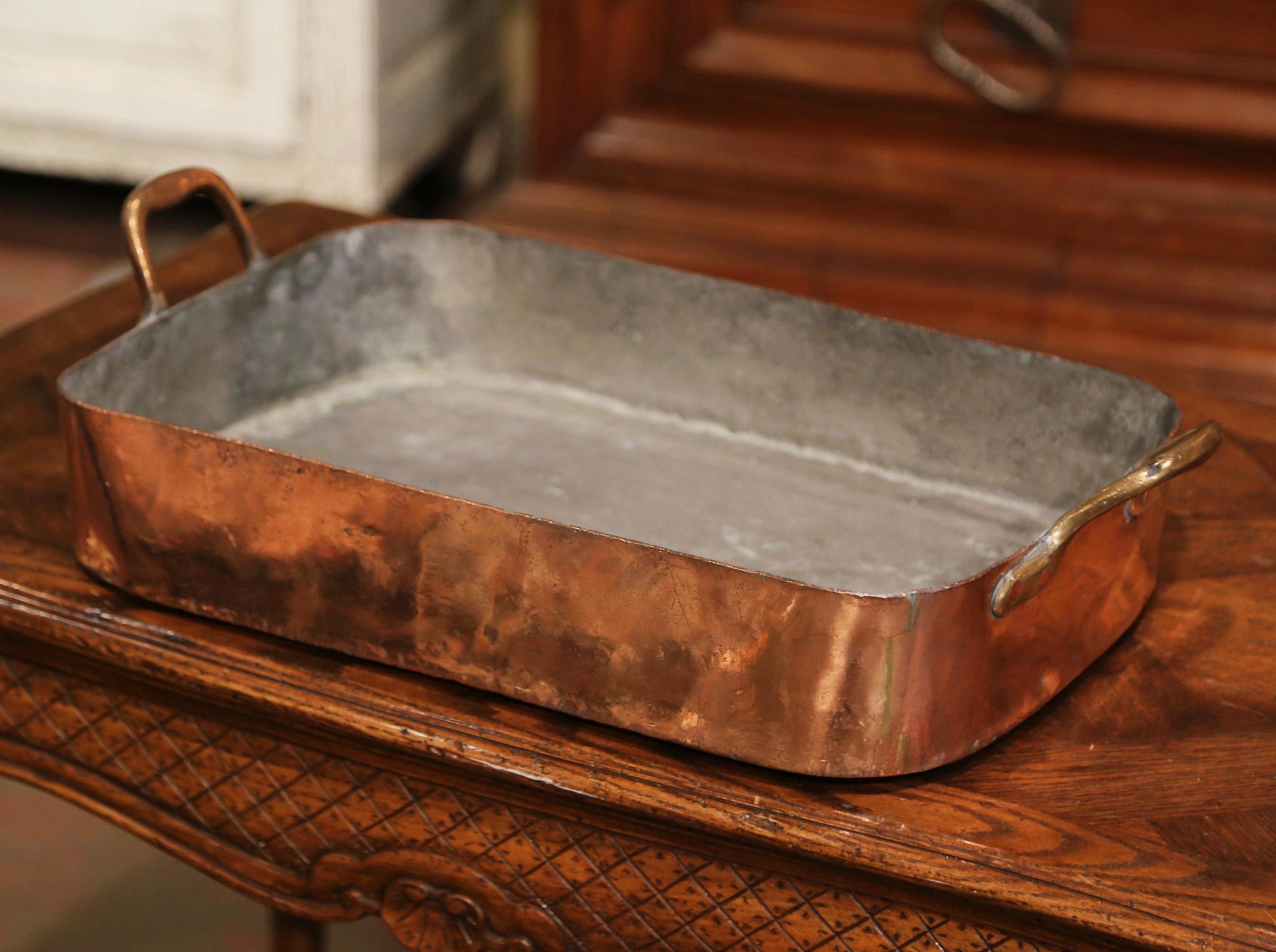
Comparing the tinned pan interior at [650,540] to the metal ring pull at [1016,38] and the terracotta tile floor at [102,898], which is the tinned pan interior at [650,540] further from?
the metal ring pull at [1016,38]

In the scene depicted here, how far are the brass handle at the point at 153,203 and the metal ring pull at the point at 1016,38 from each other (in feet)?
4.02

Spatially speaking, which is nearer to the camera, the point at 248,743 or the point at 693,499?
the point at 248,743

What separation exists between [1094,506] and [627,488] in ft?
0.99

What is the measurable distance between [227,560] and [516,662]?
0.14 meters

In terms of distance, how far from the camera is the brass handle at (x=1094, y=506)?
Answer: 566 mm

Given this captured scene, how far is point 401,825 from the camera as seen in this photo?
0.67m

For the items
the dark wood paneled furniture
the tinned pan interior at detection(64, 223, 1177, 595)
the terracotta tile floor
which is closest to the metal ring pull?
the dark wood paneled furniture

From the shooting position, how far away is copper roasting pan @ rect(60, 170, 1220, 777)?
0.57 meters

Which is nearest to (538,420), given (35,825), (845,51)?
(35,825)

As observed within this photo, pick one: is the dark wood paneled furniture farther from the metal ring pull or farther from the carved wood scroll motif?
the carved wood scroll motif

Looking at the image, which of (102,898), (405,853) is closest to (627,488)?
(405,853)

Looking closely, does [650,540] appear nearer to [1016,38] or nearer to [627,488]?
[627,488]

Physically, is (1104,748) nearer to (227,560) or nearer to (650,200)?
(227,560)

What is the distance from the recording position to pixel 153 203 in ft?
2.51
